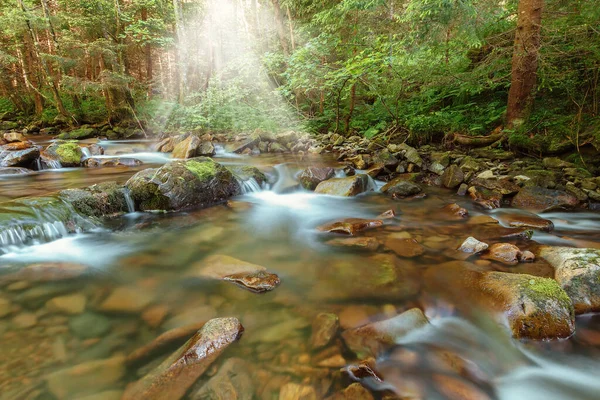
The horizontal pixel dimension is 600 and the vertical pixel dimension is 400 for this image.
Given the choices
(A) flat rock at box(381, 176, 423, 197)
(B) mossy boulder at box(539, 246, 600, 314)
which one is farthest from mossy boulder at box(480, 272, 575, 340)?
(A) flat rock at box(381, 176, 423, 197)

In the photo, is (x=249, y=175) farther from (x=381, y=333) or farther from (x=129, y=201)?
→ (x=381, y=333)

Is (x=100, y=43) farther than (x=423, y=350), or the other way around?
(x=100, y=43)

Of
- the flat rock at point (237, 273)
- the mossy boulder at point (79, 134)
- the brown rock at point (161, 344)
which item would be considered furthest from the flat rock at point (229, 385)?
the mossy boulder at point (79, 134)

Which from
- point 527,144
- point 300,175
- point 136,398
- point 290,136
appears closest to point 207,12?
point 290,136

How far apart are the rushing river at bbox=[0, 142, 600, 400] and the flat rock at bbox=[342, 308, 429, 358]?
0.06m

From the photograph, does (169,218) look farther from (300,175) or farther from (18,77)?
(18,77)

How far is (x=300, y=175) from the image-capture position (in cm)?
795

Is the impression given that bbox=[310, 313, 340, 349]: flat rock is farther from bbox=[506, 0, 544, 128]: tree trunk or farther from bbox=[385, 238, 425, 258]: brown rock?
bbox=[506, 0, 544, 128]: tree trunk

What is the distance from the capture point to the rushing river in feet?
7.10

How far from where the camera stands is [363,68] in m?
8.97

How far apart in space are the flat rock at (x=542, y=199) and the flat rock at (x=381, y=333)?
430cm

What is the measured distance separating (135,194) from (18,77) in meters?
24.2

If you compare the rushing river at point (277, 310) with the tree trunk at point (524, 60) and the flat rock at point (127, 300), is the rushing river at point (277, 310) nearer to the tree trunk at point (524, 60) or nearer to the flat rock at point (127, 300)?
the flat rock at point (127, 300)

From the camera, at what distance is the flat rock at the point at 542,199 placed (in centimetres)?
539
